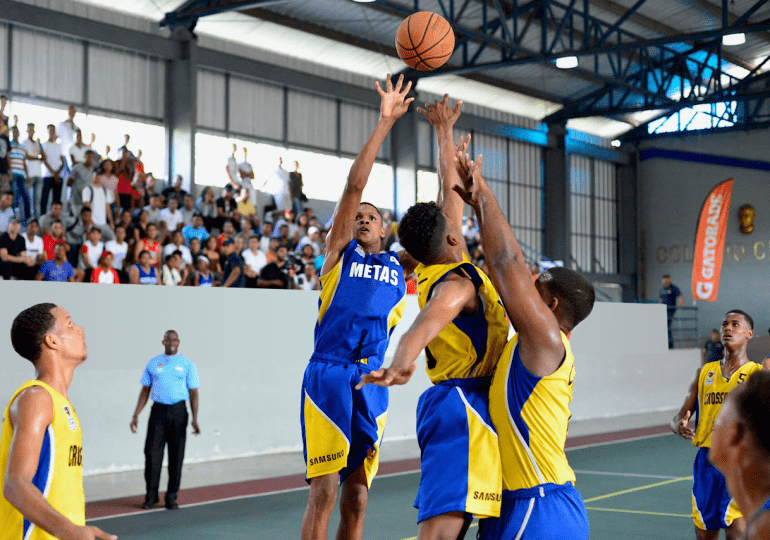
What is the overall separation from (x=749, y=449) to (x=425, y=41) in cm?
511

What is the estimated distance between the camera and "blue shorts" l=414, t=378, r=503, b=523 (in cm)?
353

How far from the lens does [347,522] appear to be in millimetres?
5031

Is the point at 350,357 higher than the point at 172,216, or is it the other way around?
the point at 172,216

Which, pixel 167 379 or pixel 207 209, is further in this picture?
pixel 207 209

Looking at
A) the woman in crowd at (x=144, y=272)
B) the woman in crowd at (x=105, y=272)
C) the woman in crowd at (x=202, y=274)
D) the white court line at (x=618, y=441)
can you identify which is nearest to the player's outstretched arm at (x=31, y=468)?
the woman in crowd at (x=105, y=272)

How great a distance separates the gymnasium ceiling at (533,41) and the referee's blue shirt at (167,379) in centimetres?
988

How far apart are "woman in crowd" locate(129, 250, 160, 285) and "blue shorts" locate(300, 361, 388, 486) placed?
313 inches

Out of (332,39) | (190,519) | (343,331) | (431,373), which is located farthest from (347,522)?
(332,39)

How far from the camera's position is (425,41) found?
6.55 metres

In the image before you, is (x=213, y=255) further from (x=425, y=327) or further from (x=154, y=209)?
(x=425, y=327)

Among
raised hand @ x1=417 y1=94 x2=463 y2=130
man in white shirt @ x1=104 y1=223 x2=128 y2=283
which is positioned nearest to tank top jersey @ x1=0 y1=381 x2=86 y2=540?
raised hand @ x1=417 y1=94 x2=463 y2=130

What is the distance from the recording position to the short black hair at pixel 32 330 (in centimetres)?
328

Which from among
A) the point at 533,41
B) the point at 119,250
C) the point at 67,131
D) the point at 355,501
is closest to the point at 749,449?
the point at 355,501

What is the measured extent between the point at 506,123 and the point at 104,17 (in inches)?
543
